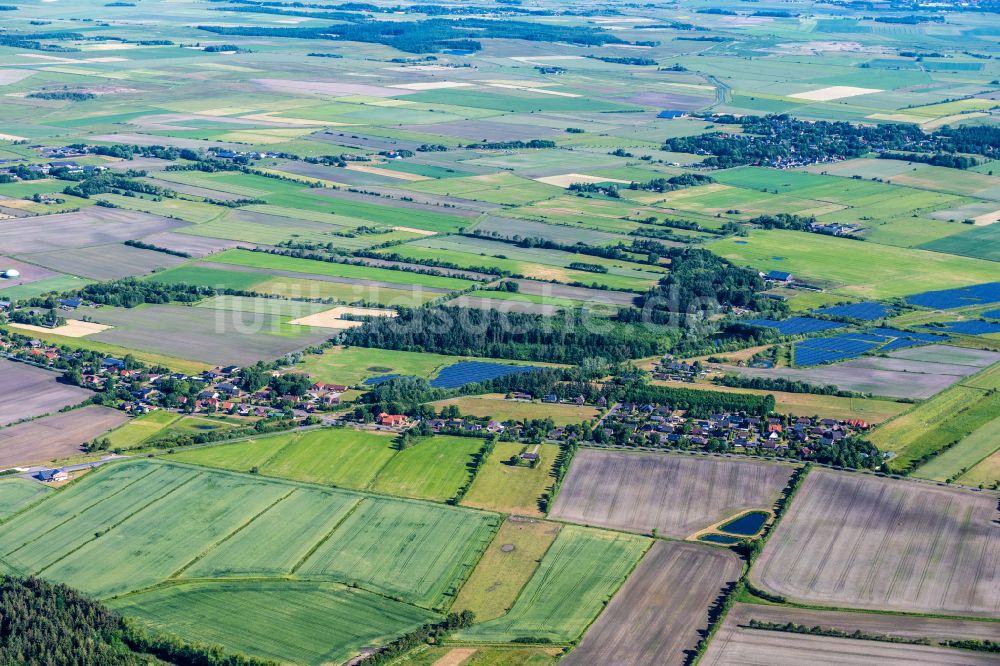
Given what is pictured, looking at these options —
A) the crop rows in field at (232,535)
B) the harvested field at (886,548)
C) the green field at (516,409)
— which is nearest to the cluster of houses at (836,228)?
the green field at (516,409)

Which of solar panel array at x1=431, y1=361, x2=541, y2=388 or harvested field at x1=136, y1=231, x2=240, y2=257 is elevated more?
harvested field at x1=136, y1=231, x2=240, y2=257

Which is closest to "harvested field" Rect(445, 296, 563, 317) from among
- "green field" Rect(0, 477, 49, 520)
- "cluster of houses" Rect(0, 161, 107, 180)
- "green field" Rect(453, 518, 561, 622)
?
"green field" Rect(453, 518, 561, 622)

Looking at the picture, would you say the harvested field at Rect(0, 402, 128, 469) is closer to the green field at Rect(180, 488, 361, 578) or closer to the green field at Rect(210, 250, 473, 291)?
the green field at Rect(180, 488, 361, 578)

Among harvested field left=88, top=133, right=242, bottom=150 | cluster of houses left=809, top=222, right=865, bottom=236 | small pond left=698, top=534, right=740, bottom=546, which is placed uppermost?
cluster of houses left=809, top=222, right=865, bottom=236

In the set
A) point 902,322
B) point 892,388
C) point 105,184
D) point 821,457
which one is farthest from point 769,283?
point 105,184

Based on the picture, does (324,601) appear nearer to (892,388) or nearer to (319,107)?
(892,388)
